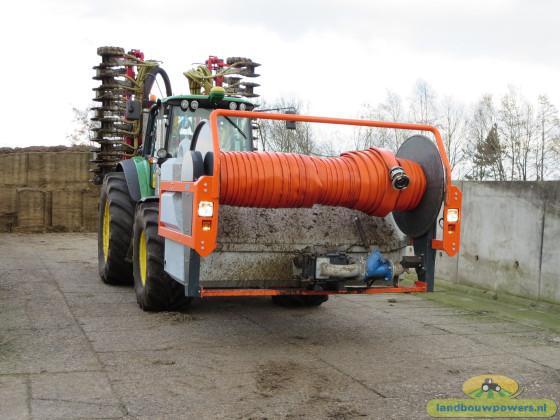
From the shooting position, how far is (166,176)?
286 inches

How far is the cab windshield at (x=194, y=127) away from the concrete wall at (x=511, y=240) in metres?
3.63

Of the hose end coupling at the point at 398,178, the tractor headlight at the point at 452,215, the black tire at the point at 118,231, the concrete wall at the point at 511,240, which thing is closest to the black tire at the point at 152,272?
the black tire at the point at 118,231

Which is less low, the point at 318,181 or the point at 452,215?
the point at 318,181

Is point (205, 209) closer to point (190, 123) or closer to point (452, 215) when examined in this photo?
→ point (452, 215)

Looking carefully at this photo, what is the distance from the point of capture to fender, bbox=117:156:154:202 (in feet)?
30.1

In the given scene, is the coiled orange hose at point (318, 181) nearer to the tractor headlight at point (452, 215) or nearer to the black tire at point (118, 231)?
the tractor headlight at point (452, 215)

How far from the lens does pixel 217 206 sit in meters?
5.85

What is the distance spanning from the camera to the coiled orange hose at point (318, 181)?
6.15 meters

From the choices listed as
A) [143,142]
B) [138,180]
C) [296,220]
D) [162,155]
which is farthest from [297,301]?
[143,142]

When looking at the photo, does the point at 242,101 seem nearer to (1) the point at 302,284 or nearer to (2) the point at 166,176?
(2) the point at 166,176

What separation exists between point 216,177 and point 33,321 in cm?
297

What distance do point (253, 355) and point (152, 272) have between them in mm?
1788

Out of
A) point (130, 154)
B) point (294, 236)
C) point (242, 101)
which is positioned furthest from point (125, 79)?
point (294, 236)

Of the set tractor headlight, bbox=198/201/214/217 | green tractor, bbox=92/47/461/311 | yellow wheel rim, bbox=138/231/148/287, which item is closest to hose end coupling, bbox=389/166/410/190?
green tractor, bbox=92/47/461/311
